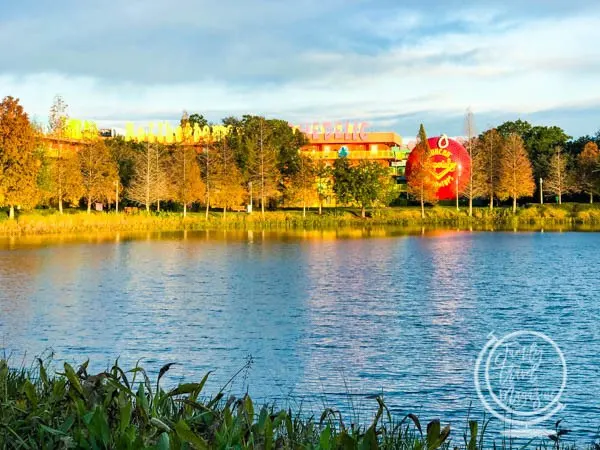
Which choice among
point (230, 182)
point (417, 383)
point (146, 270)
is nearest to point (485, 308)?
point (417, 383)

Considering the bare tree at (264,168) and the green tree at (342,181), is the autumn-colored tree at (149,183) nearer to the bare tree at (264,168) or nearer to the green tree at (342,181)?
the bare tree at (264,168)

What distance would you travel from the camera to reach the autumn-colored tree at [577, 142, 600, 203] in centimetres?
8112

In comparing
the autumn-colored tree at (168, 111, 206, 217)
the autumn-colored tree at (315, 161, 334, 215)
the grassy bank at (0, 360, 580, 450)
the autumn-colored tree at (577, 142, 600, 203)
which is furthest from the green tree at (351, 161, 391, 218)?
the grassy bank at (0, 360, 580, 450)

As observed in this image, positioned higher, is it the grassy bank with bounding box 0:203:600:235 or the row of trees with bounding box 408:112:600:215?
the row of trees with bounding box 408:112:600:215

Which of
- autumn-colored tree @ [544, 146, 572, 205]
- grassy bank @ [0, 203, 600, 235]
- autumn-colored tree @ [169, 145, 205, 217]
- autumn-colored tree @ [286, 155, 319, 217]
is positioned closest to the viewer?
grassy bank @ [0, 203, 600, 235]

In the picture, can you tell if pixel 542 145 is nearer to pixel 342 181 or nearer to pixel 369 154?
pixel 369 154

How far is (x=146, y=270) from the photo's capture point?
120 ft

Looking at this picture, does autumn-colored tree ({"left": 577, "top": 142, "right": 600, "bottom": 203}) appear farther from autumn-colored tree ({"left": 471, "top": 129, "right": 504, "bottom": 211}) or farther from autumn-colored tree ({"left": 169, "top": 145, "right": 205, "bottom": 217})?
autumn-colored tree ({"left": 169, "top": 145, "right": 205, "bottom": 217})

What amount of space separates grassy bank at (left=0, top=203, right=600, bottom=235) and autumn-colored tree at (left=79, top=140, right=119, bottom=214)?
565 cm

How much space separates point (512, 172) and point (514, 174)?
1.30 feet

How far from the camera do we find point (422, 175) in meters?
80.3

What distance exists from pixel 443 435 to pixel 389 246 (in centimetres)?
4583

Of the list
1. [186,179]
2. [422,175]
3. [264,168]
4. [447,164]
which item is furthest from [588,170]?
[186,179]

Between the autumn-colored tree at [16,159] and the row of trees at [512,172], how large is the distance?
3496 cm
